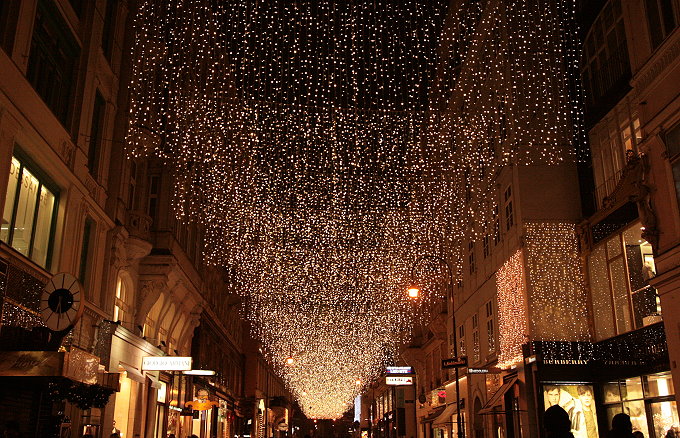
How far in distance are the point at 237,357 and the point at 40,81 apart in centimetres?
4459

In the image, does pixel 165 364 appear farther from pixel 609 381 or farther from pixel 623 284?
pixel 623 284

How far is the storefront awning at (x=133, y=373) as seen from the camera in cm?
1967

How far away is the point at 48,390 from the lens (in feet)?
44.5

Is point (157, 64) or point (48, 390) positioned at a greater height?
point (157, 64)

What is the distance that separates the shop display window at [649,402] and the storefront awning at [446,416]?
15136 mm

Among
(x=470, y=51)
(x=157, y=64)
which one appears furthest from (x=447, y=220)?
(x=157, y=64)

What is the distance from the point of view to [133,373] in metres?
20.4

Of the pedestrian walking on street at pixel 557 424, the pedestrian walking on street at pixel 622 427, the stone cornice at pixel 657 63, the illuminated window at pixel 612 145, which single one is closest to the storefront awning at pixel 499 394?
the illuminated window at pixel 612 145

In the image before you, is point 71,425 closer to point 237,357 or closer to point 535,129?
point 535,129

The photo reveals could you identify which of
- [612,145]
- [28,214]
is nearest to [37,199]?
[28,214]

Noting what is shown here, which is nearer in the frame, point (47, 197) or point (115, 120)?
point (47, 197)

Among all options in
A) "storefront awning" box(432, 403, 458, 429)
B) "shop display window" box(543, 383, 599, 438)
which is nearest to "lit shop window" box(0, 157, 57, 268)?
"shop display window" box(543, 383, 599, 438)

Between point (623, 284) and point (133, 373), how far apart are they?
1582cm

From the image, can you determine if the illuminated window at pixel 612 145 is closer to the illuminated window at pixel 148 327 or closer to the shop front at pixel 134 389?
the shop front at pixel 134 389
